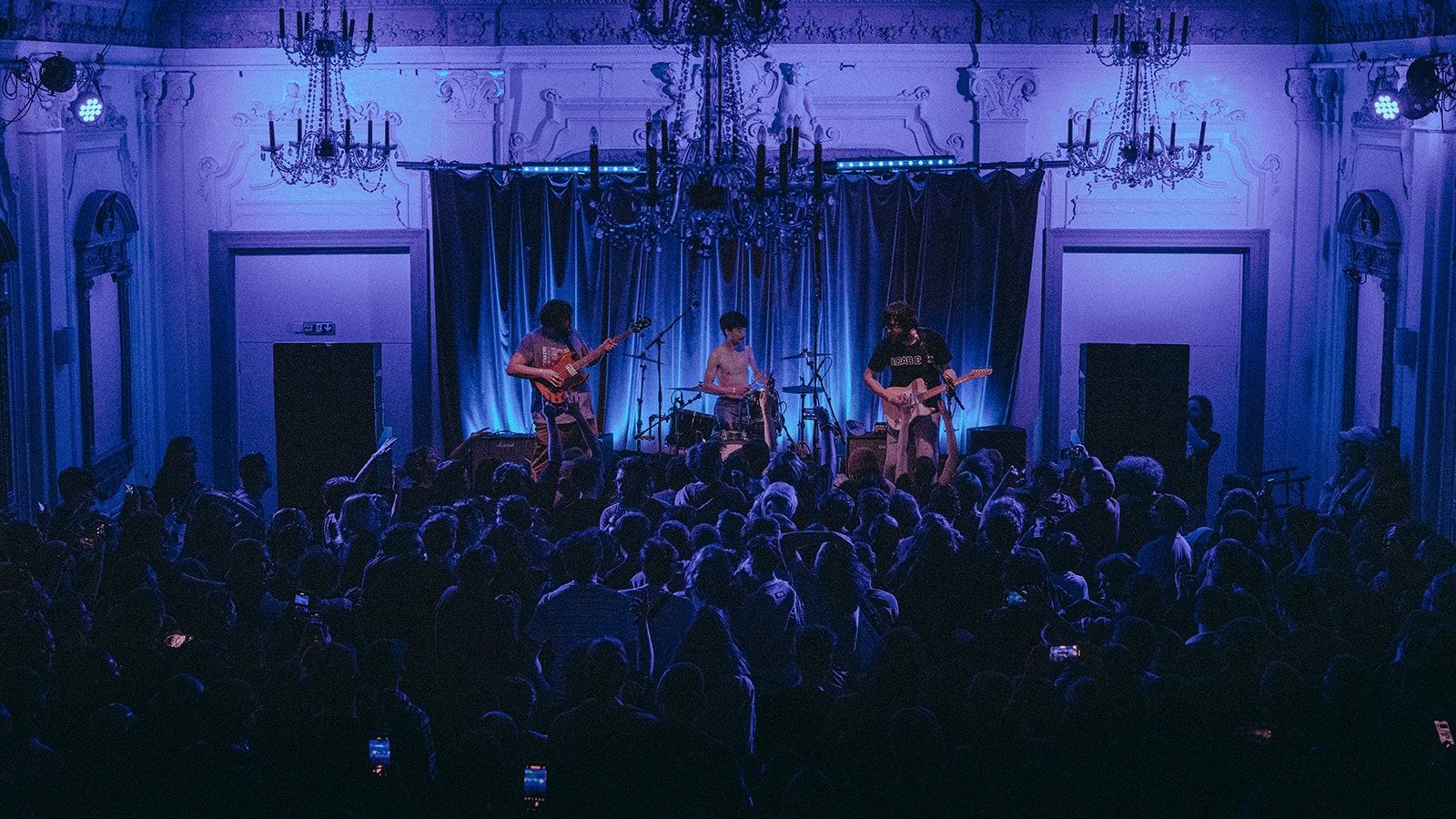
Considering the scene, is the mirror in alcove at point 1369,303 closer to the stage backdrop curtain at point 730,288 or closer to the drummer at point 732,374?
the stage backdrop curtain at point 730,288

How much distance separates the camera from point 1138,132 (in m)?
12.0

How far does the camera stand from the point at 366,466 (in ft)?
32.9

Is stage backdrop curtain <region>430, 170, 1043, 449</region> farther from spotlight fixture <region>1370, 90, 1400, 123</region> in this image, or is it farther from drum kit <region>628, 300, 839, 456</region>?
spotlight fixture <region>1370, 90, 1400, 123</region>

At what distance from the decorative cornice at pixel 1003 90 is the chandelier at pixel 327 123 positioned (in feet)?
15.8

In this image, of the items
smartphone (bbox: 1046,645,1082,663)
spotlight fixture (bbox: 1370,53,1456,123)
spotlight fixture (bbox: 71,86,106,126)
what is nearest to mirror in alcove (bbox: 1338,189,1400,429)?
spotlight fixture (bbox: 1370,53,1456,123)

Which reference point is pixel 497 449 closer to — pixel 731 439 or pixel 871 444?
pixel 731 439

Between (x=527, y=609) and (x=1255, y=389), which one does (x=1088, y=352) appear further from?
(x=527, y=609)

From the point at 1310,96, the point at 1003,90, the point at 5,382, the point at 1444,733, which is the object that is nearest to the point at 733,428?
the point at 1003,90

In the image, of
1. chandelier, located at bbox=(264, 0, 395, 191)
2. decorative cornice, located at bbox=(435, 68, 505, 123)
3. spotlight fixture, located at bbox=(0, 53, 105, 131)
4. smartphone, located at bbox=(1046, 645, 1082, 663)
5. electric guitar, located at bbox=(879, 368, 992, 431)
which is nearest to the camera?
smartphone, located at bbox=(1046, 645, 1082, 663)

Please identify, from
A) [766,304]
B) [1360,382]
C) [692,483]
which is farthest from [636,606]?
[1360,382]

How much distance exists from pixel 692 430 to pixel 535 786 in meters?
7.37

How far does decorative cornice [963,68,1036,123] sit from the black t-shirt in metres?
2.29

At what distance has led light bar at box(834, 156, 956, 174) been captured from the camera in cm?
1251

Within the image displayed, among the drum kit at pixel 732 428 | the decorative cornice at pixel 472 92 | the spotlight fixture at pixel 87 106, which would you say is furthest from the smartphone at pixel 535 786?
the decorative cornice at pixel 472 92
